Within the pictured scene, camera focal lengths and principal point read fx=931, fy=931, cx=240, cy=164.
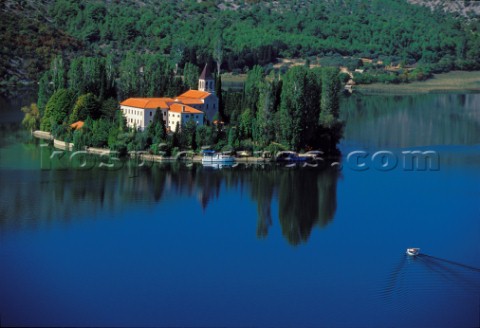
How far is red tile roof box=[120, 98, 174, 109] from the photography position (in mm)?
20031

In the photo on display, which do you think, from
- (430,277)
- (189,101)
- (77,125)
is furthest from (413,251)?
(77,125)

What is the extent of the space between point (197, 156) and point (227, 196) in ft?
Answer: 9.75

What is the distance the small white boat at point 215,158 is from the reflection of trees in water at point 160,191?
0.46m

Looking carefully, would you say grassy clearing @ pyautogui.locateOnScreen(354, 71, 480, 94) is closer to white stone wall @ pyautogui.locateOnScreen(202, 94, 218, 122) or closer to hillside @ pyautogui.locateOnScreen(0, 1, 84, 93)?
hillside @ pyautogui.locateOnScreen(0, 1, 84, 93)

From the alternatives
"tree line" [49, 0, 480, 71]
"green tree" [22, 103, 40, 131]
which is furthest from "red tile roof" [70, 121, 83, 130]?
"tree line" [49, 0, 480, 71]

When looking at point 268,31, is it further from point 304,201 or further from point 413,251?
point 413,251

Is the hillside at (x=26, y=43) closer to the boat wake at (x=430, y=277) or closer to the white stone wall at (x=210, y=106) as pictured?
the white stone wall at (x=210, y=106)

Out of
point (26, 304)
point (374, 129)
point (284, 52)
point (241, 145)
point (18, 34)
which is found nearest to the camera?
point (26, 304)

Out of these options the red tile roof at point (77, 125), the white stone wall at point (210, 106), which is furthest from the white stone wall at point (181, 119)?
the red tile roof at point (77, 125)

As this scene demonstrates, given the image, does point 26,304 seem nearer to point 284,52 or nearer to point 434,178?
point 434,178

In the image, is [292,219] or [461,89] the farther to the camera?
[461,89]

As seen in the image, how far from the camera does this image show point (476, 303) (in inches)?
440

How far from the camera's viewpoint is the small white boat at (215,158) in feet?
61.0

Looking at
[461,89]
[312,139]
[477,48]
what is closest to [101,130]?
[312,139]
